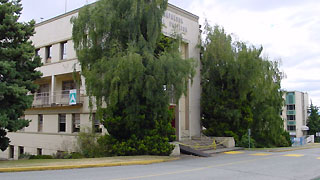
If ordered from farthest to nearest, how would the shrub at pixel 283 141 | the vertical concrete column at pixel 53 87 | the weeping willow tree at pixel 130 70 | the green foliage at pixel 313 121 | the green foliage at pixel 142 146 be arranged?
the green foliage at pixel 313 121, the shrub at pixel 283 141, the vertical concrete column at pixel 53 87, the green foliage at pixel 142 146, the weeping willow tree at pixel 130 70

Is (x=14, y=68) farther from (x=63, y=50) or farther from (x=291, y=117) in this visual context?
(x=291, y=117)

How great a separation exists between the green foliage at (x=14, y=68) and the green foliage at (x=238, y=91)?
581 inches

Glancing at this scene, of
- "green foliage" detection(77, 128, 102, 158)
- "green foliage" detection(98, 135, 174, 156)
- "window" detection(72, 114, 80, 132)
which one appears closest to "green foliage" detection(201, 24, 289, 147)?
"green foliage" detection(98, 135, 174, 156)

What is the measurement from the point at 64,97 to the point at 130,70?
12.9 m

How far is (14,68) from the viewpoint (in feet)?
56.5

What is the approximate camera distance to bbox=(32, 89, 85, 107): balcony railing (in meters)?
25.7

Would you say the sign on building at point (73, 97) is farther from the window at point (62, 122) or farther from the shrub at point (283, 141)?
the shrub at point (283, 141)

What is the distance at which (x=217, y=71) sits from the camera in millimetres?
27922

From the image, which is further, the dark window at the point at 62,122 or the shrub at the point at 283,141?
the shrub at the point at 283,141

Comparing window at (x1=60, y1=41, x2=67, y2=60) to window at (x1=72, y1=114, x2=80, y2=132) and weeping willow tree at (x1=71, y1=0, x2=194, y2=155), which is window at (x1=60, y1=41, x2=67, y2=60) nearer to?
window at (x1=72, y1=114, x2=80, y2=132)

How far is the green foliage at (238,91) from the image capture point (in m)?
26.4

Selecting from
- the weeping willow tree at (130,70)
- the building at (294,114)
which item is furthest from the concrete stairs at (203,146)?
the building at (294,114)

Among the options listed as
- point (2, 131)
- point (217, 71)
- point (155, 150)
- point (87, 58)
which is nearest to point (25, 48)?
point (87, 58)

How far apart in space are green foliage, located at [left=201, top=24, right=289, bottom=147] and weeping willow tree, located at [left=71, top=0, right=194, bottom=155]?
28.1ft
